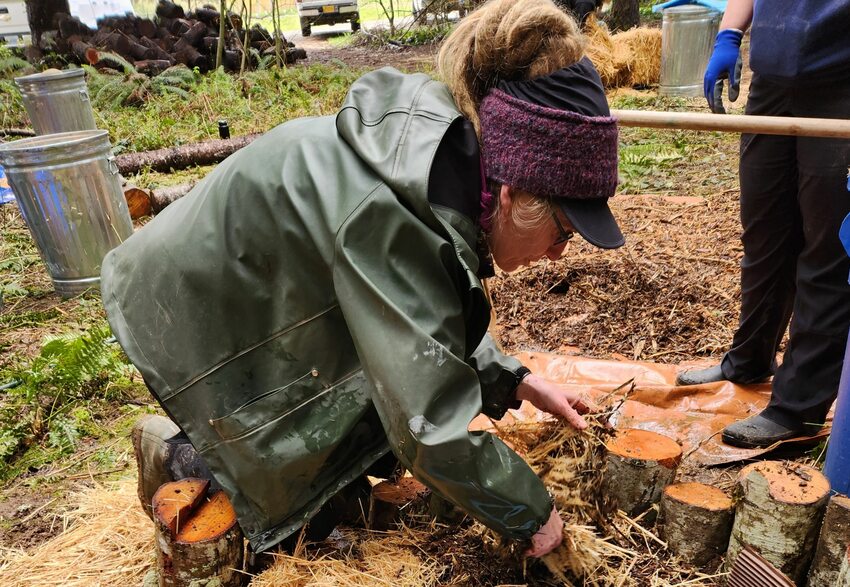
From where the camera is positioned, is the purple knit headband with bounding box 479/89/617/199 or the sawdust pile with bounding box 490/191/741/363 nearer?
the purple knit headband with bounding box 479/89/617/199

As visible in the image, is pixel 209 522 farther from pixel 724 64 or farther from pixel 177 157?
pixel 177 157

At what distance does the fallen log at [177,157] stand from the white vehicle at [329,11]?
1426 centimetres

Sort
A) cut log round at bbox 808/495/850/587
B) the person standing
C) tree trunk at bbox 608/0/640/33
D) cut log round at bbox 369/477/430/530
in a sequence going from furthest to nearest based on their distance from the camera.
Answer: tree trunk at bbox 608/0/640/33, the person standing, cut log round at bbox 369/477/430/530, cut log round at bbox 808/495/850/587

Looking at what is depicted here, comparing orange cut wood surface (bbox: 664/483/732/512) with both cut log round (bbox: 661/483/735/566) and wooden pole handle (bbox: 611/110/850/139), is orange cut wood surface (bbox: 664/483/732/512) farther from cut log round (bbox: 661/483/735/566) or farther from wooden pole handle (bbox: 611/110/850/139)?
wooden pole handle (bbox: 611/110/850/139)

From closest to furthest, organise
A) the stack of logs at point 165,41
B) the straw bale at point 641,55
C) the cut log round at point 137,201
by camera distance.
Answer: the cut log round at point 137,201 → the straw bale at point 641,55 → the stack of logs at point 165,41

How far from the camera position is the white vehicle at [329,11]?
69.1 feet

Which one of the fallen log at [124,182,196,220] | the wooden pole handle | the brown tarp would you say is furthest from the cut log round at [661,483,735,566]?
the fallen log at [124,182,196,220]

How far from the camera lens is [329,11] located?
833 inches

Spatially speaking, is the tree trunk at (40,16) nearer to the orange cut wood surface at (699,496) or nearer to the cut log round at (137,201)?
the cut log round at (137,201)

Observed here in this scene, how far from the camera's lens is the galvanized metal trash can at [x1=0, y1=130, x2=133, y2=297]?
5.05 meters

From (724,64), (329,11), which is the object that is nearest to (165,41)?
(329,11)

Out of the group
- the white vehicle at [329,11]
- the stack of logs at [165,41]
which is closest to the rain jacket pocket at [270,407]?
the stack of logs at [165,41]

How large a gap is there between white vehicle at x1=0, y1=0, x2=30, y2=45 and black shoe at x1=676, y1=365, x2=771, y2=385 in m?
16.6

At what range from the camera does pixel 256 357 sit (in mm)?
1968
